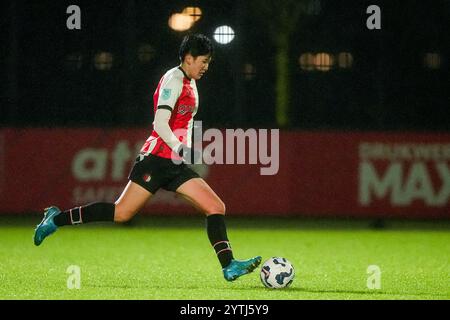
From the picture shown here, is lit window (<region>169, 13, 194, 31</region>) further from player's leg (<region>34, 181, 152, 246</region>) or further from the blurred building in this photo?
player's leg (<region>34, 181, 152, 246</region>)

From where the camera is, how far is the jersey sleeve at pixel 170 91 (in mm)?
9086

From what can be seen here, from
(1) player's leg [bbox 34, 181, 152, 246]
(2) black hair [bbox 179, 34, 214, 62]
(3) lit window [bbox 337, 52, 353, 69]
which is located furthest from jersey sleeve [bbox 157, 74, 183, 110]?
(3) lit window [bbox 337, 52, 353, 69]

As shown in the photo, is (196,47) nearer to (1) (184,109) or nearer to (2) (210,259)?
(1) (184,109)

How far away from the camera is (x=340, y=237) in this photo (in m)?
15.0

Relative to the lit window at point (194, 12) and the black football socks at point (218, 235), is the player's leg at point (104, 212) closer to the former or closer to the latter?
the black football socks at point (218, 235)

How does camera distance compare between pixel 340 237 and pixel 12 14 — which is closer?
pixel 340 237

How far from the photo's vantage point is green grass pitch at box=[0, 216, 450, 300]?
8883 mm

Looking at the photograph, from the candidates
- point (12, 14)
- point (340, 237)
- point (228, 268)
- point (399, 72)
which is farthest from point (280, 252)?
point (12, 14)

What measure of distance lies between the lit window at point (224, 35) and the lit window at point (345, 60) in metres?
1.96

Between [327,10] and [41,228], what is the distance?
11090 mm

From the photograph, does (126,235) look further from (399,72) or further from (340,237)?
(399,72)

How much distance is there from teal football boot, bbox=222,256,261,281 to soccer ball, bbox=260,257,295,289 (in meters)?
0.11

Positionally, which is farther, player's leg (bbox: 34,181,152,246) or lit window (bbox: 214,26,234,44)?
lit window (bbox: 214,26,234,44)
